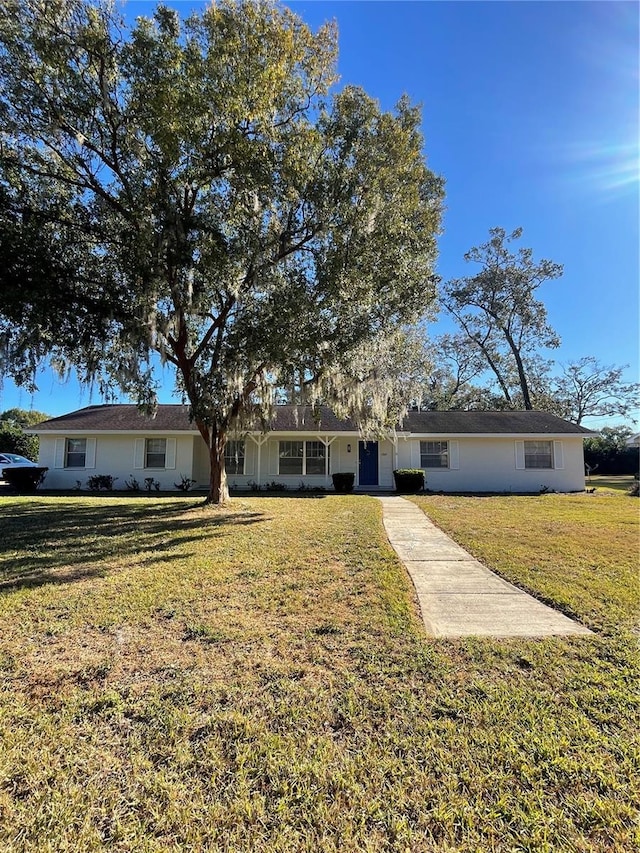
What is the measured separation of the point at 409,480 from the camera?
57.7 ft

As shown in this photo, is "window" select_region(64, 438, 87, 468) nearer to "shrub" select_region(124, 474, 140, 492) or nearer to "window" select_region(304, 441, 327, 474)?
"shrub" select_region(124, 474, 140, 492)

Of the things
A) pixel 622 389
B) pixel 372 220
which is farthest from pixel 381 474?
pixel 622 389

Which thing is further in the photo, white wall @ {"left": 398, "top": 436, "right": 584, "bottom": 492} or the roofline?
white wall @ {"left": 398, "top": 436, "right": 584, "bottom": 492}

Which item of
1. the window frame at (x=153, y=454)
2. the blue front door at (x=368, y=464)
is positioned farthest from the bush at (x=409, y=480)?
the window frame at (x=153, y=454)

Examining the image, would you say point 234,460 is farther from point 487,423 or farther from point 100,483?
point 487,423

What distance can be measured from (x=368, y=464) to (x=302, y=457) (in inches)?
112

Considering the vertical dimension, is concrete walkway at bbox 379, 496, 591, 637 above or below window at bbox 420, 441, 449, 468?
below

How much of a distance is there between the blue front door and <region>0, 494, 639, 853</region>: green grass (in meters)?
14.1

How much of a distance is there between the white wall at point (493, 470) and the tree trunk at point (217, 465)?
918 centimetres

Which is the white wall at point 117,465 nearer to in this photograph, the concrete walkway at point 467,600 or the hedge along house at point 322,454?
the hedge along house at point 322,454

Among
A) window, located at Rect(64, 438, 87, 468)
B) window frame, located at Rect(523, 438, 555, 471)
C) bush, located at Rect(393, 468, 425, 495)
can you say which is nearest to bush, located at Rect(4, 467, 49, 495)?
window, located at Rect(64, 438, 87, 468)

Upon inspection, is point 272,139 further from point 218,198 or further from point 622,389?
point 622,389

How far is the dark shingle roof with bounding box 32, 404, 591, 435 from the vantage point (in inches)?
723

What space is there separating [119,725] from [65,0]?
10108 millimetres
